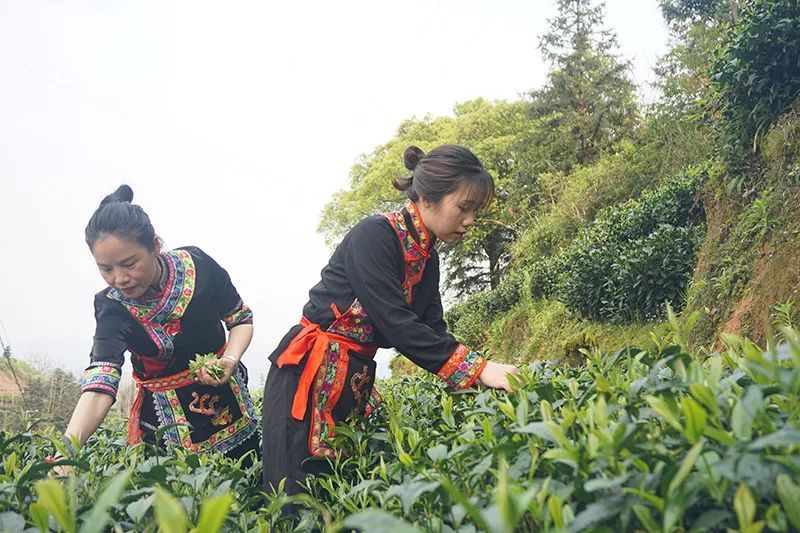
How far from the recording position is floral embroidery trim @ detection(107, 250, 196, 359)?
3072mm

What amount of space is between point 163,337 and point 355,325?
1.14 metres

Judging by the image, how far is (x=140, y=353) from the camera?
123 inches

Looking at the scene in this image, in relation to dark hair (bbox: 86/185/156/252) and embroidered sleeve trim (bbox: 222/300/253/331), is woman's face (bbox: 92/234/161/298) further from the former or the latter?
embroidered sleeve trim (bbox: 222/300/253/331)

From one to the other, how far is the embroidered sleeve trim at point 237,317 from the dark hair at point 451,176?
135cm

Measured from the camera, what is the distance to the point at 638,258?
23.6ft

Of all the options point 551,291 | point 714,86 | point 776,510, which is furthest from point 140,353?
point 551,291

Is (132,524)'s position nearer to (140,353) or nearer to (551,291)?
(140,353)

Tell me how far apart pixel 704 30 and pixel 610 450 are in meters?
19.4

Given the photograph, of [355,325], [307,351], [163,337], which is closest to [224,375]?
[163,337]

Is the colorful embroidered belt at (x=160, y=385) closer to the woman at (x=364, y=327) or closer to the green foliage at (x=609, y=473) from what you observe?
the woman at (x=364, y=327)

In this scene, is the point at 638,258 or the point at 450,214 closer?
the point at 450,214

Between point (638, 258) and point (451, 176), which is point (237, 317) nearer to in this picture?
point (451, 176)

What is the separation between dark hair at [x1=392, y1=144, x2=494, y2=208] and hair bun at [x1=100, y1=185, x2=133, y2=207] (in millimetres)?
1537

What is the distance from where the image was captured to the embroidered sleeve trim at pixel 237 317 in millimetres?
3441
